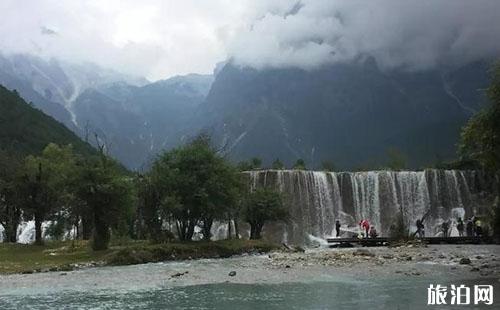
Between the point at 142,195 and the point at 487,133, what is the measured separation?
131ft

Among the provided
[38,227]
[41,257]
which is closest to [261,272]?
[41,257]

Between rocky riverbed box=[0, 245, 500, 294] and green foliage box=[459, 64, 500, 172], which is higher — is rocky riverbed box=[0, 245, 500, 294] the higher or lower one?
the lower one

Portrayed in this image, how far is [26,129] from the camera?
6624 inches

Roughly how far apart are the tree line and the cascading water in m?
22.0

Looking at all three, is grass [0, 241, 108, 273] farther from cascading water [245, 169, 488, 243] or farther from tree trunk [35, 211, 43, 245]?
cascading water [245, 169, 488, 243]

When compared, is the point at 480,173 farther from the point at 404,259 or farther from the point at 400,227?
the point at 404,259

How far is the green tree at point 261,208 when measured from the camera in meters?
75.2

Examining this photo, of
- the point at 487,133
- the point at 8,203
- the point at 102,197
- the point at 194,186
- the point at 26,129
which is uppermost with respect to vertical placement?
the point at 26,129

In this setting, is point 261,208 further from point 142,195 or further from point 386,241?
point 142,195

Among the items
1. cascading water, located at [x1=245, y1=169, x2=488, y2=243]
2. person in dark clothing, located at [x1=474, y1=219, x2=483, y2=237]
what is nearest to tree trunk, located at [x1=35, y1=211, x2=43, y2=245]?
cascading water, located at [x1=245, y1=169, x2=488, y2=243]

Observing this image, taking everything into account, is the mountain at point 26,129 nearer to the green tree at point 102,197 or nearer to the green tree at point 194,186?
the green tree at point 194,186

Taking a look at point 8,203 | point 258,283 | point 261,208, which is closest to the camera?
point 258,283

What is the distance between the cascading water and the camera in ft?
324

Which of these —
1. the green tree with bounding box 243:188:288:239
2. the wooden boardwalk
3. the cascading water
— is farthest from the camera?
the cascading water
